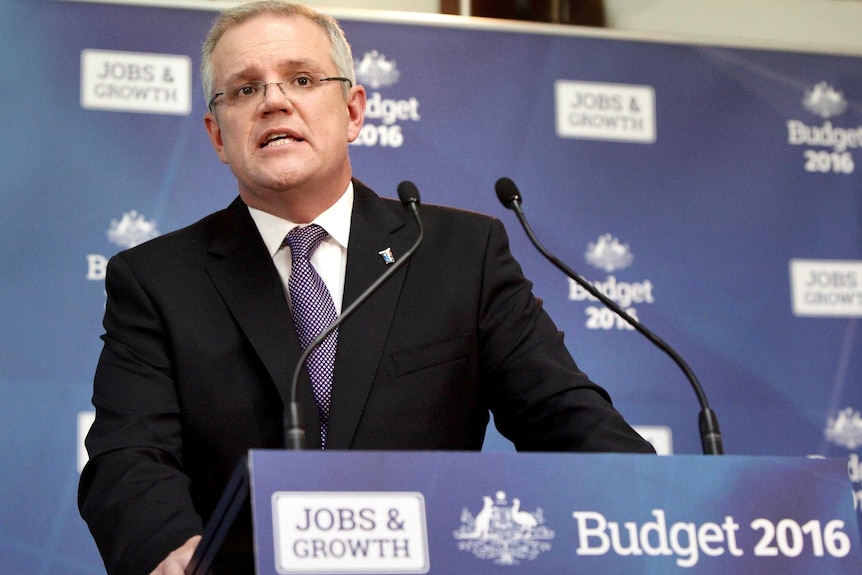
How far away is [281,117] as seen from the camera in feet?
7.72

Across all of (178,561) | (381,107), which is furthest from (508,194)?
(381,107)

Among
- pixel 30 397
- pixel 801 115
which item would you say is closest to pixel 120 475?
pixel 30 397

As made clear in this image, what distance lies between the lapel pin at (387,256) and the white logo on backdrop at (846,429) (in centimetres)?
191

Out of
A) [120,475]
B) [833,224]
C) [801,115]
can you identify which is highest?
[801,115]

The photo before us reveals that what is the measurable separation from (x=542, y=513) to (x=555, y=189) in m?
2.38

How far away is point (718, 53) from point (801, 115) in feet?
1.08

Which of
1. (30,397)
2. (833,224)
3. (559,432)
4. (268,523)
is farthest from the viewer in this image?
(833,224)

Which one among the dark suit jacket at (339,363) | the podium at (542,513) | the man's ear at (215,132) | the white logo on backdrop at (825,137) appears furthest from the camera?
the white logo on backdrop at (825,137)

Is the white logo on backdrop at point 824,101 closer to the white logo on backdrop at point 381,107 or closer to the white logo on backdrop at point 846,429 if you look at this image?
the white logo on backdrop at point 846,429

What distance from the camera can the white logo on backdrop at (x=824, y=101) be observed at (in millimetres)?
3945

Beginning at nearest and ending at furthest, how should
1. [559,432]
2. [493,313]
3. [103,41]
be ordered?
[559,432], [493,313], [103,41]

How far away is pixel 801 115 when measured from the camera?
393 centimetres

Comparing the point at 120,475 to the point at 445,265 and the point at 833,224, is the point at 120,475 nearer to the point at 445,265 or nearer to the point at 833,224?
the point at 445,265

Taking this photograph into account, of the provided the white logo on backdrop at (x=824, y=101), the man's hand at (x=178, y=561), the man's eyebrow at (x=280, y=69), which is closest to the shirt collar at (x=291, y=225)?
the man's eyebrow at (x=280, y=69)
